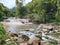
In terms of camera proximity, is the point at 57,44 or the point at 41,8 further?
the point at 41,8

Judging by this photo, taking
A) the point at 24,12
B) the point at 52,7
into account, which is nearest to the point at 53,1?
the point at 52,7

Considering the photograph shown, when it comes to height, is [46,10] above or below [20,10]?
above

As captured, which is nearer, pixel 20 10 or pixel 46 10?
pixel 46 10

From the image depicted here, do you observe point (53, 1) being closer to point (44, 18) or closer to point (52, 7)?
point (52, 7)

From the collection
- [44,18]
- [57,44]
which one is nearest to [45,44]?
[57,44]

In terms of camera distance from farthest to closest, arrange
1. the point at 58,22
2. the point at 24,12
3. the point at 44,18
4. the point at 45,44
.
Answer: the point at 24,12 → the point at 44,18 → the point at 58,22 → the point at 45,44

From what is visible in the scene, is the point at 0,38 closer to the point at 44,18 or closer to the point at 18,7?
the point at 44,18

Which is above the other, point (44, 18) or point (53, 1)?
point (53, 1)

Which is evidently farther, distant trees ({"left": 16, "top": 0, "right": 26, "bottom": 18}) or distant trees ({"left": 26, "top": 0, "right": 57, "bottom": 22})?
distant trees ({"left": 16, "top": 0, "right": 26, "bottom": 18})

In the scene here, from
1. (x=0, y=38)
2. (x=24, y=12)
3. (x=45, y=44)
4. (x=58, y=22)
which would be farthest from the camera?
(x=24, y=12)

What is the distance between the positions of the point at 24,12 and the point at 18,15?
3.07 meters

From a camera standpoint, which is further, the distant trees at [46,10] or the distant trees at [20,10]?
the distant trees at [20,10]

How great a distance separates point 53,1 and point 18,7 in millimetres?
27360

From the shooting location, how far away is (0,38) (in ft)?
51.4
